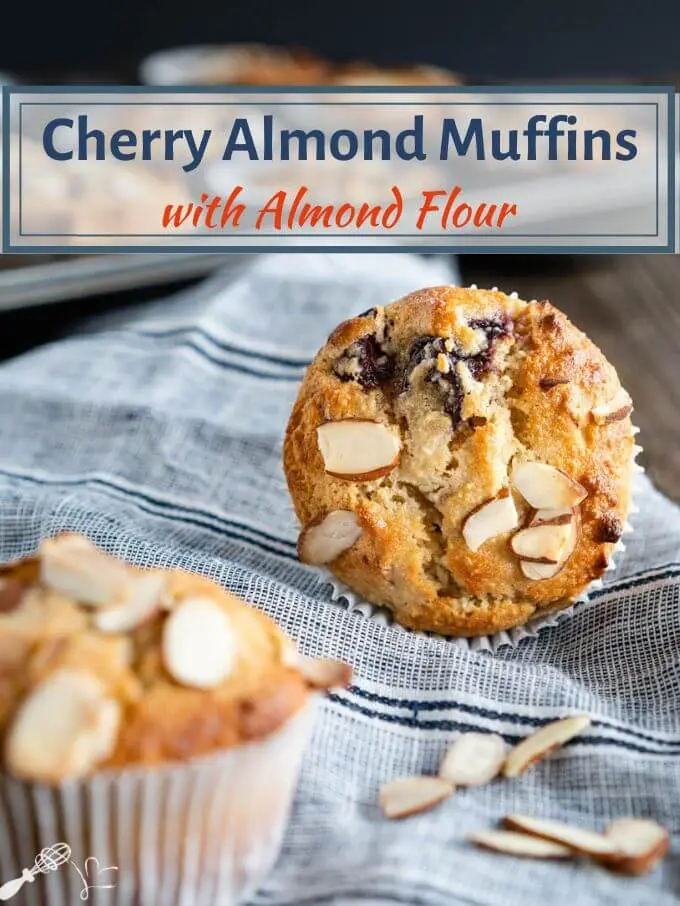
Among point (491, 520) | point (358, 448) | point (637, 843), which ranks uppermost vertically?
point (358, 448)

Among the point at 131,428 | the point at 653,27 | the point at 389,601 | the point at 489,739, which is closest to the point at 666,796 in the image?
the point at 489,739

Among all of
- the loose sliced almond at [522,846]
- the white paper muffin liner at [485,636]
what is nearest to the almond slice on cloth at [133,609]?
the loose sliced almond at [522,846]

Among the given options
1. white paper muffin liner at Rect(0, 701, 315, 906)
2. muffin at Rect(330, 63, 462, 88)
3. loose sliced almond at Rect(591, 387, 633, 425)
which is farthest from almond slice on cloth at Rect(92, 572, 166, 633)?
muffin at Rect(330, 63, 462, 88)

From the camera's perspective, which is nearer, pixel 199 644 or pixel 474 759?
pixel 199 644

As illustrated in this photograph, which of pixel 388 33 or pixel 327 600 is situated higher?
pixel 388 33

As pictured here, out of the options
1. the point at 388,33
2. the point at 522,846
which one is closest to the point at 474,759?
the point at 522,846

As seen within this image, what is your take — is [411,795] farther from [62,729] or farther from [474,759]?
[62,729]
